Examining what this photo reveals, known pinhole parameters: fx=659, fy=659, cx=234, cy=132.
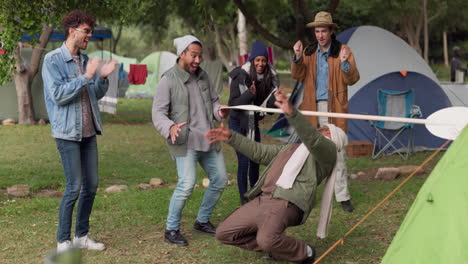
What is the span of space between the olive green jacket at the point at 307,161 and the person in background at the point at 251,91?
150cm

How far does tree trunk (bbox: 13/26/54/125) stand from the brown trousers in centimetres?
1116

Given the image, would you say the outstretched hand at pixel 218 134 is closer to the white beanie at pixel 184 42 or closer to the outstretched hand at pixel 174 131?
the outstretched hand at pixel 174 131

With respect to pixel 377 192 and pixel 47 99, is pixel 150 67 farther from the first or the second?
pixel 47 99

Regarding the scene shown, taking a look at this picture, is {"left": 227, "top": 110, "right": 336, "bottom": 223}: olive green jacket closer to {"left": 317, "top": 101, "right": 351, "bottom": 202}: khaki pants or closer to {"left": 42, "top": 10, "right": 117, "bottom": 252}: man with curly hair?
{"left": 42, "top": 10, "right": 117, "bottom": 252}: man with curly hair

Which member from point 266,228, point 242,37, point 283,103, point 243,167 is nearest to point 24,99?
point 242,37

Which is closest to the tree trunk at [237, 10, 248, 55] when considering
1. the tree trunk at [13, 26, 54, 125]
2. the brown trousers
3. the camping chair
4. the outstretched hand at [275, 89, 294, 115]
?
the tree trunk at [13, 26, 54, 125]

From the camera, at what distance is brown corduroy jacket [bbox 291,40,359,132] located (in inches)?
264

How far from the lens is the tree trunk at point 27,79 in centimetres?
1506

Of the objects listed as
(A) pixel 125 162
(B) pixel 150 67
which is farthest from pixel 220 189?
(B) pixel 150 67

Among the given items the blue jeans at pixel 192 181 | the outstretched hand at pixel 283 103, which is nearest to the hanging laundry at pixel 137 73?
the blue jeans at pixel 192 181

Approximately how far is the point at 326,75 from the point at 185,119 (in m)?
1.92

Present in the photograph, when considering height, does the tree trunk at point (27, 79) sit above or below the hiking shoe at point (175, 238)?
above

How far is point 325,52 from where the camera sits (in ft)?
22.2

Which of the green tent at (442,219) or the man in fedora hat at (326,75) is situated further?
the man in fedora hat at (326,75)
